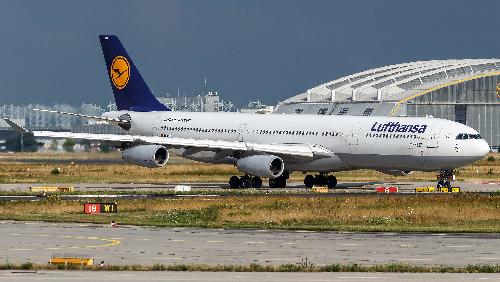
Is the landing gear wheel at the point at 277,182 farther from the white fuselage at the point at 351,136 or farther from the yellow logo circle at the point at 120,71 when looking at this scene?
the yellow logo circle at the point at 120,71

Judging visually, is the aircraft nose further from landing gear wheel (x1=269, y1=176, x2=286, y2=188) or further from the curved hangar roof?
the curved hangar roof

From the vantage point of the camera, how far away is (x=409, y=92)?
554 ft

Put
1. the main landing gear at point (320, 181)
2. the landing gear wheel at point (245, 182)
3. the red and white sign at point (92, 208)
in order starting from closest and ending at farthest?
the red and white sign at point (92, 208) → the landing gear wheel at point (245, 182) → the main landing gear at point (320, 181)

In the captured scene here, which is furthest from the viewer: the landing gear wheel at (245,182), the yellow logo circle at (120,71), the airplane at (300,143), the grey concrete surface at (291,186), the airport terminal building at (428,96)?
the airport terminal building at (428,96)

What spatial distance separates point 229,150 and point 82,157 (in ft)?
190

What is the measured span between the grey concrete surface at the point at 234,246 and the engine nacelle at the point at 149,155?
31443mm

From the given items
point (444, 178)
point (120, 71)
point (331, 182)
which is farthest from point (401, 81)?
point (444, 178)

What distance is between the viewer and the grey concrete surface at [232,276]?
1261 inches

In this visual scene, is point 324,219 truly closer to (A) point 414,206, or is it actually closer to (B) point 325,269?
(A) point 414,206

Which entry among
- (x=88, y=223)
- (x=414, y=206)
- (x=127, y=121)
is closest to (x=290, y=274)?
(x=88, y=223)

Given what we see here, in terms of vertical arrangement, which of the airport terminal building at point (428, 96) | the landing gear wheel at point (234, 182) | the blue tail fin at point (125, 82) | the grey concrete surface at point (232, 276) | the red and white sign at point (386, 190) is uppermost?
the airport terminal building at point (428, 96)

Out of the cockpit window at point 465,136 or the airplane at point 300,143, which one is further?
the airplane at point 300,143

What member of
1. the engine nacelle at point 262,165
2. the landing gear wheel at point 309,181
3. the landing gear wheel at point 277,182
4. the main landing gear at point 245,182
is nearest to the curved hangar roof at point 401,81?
the landing gear wheel at point 309,181

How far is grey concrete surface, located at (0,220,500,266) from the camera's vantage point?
38125mm
